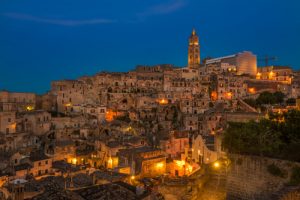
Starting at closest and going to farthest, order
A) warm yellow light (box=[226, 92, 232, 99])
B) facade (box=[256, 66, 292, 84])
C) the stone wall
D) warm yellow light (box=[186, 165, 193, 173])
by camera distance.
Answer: the stone wall
warm yellow light (box=[186, 165, 193, 173])
warm yellow light (box=[226, 92, 232, 99])
facade (box=[256, 66, 292, 84])

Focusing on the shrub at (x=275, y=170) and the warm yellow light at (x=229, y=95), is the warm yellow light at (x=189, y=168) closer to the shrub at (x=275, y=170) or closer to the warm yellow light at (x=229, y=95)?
the shrub at (x=275, y=170)

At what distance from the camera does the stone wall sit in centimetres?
1292

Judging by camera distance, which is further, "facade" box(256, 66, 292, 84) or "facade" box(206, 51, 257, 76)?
"facade" box(206, 51, 257, 76)

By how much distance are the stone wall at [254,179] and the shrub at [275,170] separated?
99 millimetres

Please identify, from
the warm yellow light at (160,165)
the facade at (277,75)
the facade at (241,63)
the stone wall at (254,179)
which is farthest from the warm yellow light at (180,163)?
the facade at (241,63)

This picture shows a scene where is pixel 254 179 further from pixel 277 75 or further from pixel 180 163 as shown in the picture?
pixel 277 75

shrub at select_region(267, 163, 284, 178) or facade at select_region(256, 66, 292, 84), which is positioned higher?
facade at select_region(256, 66, 292, 84)

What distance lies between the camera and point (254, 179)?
1375 centimetres

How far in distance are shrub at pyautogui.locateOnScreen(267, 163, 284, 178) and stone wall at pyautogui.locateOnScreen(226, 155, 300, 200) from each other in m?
0.10

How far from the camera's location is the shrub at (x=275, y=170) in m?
12.9

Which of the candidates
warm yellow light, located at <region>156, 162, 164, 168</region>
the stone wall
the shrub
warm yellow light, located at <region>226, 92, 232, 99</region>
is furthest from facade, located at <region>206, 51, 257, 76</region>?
the shrub

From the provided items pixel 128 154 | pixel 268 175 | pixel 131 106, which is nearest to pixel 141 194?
pixel 268 175

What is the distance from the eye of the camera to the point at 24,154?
27.9 m

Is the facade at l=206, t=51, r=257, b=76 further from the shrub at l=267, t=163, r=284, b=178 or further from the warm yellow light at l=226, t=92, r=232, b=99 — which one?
the shrub at l=267, t=163, r=284, b=178
